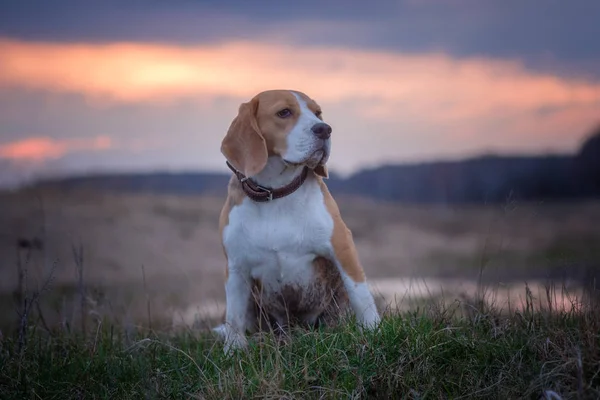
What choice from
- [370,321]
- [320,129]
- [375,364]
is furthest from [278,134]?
[375,364]

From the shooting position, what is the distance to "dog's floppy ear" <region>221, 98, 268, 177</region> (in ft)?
16.3

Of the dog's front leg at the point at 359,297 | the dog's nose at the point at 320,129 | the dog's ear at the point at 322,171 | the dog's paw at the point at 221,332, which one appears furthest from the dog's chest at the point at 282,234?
the dog's paw at the point at 221,332

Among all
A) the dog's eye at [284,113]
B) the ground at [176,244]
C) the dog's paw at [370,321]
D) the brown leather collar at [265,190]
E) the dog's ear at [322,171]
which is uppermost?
the dog's eye at [284,113]

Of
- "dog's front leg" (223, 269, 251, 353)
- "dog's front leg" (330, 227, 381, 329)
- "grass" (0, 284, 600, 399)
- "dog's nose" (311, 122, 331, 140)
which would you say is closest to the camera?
"grass" (0, 284, 600, 399)

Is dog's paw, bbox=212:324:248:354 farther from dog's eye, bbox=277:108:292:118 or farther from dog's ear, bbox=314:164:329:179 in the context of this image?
dog's eye, bbox=277:108:292:118

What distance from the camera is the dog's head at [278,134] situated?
4910 mm

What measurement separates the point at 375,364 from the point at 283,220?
1229 millimetres

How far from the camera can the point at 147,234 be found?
846 inches

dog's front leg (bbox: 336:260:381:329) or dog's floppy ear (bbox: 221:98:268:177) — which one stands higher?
dog's floppy ear (bbox: 221:98:268:177)

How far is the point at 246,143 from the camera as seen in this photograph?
16.5ft

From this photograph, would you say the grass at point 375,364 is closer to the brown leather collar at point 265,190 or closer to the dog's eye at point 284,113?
the brown leather collar at point 265,190

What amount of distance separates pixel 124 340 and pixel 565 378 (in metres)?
3.27

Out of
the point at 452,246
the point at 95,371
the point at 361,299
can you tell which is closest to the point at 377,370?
the point at 361,299

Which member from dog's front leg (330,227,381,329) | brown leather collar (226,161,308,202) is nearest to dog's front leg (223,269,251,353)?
brown leather collar (226,161,308,202)
